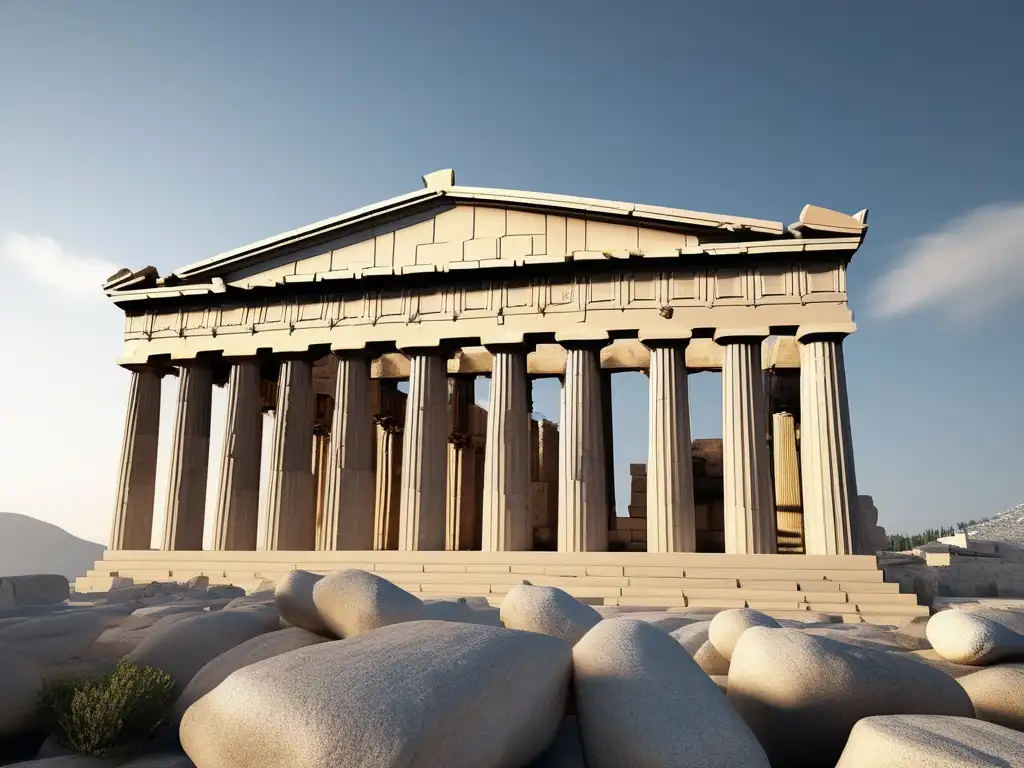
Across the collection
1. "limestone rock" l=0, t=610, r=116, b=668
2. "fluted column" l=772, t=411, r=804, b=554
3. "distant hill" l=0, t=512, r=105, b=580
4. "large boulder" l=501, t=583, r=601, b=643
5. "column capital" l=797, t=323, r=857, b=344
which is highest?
"column capital" l=797, t=323, r=857, b=344

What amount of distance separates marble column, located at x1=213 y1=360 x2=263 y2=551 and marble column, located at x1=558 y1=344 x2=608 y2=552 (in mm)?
10515

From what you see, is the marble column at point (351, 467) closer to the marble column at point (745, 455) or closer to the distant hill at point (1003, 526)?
the marble column at point (745, 455)

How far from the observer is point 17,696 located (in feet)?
23.0

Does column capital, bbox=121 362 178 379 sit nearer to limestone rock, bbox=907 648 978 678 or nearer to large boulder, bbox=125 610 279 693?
large boulder, bbox=125 610 279 693

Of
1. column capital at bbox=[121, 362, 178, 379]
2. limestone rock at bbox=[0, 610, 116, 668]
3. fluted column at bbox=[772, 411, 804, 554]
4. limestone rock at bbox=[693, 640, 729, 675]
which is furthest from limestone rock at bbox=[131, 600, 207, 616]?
fluted column at bbox=[772, 411, 804, 554]

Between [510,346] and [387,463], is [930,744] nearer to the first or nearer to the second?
[510,346]

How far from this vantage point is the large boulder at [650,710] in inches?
206

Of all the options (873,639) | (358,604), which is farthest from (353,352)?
(873,639)

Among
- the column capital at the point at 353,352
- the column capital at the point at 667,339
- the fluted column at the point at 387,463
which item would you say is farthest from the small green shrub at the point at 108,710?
the fluted column at the point at 387,463

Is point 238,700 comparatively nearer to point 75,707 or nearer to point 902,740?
point 75,707

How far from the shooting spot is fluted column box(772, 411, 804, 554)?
30.4 m

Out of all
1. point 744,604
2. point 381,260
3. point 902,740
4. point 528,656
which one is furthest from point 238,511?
point 902,740

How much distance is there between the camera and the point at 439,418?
2592 centimetres

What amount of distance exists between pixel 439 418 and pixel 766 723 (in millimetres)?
20316
